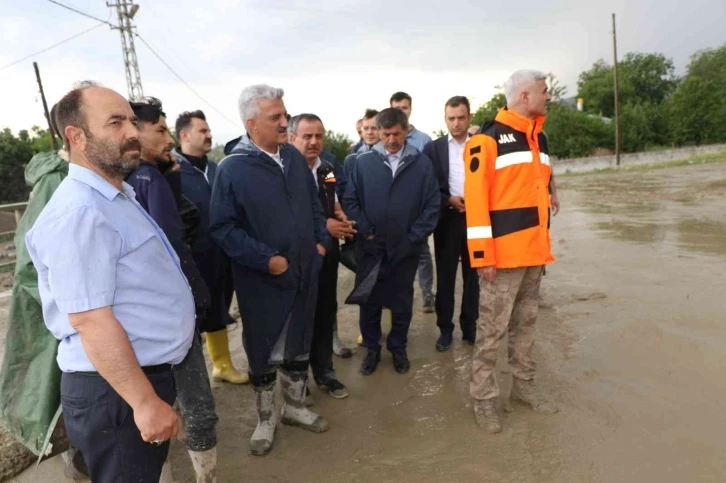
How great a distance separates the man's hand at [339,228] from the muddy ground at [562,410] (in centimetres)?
114

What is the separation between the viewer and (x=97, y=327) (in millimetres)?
1396

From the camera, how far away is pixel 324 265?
368 cm

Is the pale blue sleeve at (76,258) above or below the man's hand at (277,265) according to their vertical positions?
above

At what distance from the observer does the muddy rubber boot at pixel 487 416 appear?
9.58ft

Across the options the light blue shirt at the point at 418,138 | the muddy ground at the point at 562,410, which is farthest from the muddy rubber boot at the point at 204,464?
the light blue shirt at the point at 418,138

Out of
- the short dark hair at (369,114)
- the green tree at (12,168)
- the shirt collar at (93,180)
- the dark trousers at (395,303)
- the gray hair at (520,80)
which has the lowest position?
the dark trousers at (395,303)

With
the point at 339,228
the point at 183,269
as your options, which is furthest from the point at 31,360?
the point at 339,228

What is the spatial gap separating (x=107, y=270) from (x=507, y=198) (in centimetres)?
225

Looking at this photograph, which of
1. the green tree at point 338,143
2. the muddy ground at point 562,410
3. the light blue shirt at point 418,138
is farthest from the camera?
the green tree at point 338,143

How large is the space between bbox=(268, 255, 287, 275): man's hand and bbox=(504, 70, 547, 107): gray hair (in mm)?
1683

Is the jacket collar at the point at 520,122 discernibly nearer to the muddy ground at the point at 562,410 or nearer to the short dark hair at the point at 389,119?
the short dark hair at the point at 389,119

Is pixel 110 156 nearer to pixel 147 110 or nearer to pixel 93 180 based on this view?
pixel 93 180

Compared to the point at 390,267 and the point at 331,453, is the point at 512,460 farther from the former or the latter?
the point at 390,267

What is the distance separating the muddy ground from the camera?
2.58 meters
